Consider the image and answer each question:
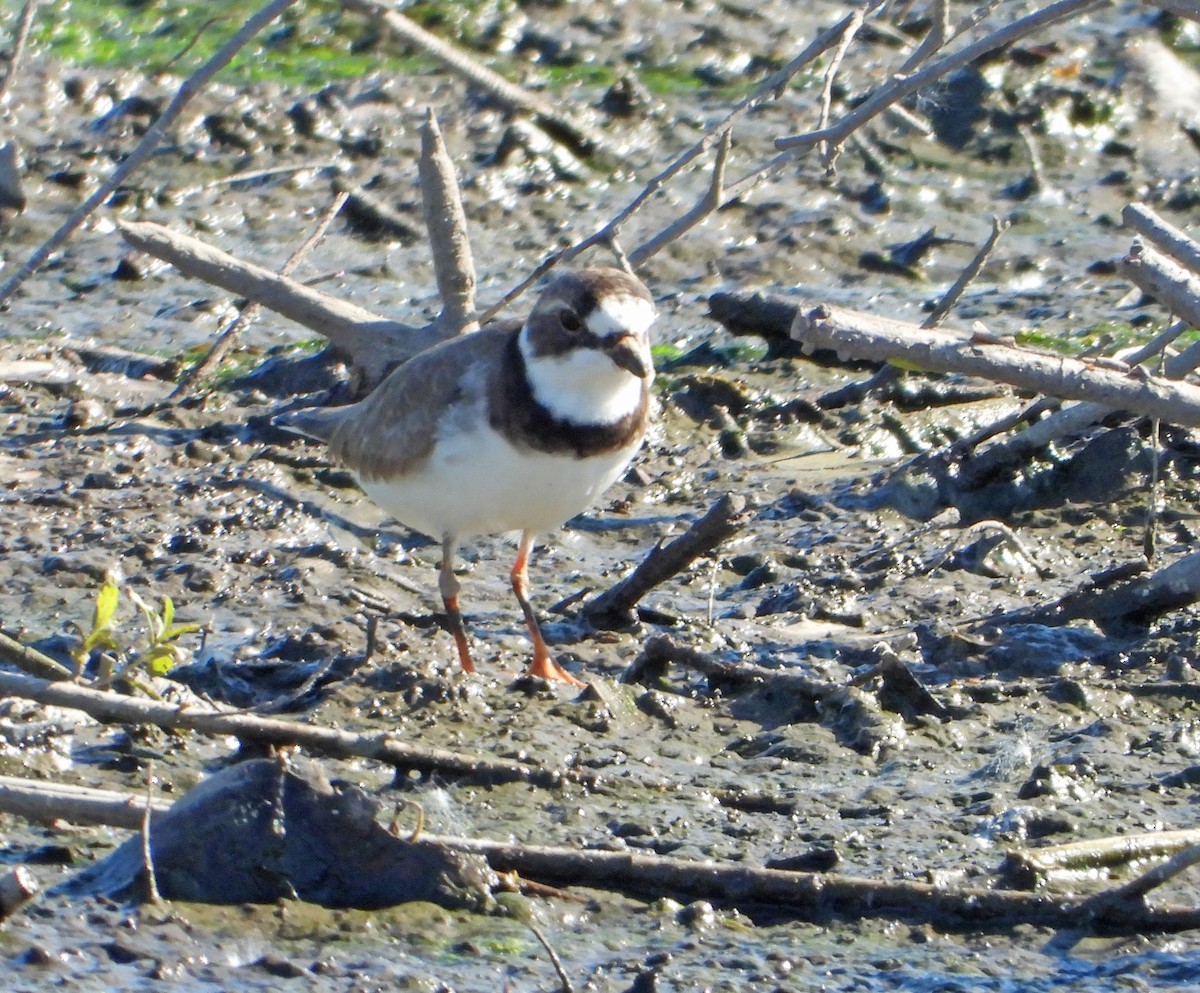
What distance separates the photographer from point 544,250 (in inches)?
384

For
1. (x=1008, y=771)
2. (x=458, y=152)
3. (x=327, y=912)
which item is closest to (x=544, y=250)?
(x=458, y=152)

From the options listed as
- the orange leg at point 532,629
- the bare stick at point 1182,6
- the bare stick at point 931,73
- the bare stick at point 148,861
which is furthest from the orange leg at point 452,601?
the bare stick at point 1182,6

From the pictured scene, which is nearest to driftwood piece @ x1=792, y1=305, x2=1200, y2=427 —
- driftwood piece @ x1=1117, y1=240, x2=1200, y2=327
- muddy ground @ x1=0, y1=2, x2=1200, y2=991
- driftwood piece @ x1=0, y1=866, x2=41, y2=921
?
driftwood piece @ x1=1117, y1=240, x2=1200, y2=327

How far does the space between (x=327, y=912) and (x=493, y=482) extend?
6.20ft

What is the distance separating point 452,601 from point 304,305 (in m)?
2.38

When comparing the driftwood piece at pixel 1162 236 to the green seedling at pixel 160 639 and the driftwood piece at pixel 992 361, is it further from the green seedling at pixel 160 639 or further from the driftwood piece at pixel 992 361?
the green seedling at pixel 160 639

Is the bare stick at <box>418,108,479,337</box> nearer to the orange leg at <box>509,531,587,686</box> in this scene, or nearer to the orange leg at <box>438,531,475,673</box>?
the orange leg at <box>509,531,587,686</box>

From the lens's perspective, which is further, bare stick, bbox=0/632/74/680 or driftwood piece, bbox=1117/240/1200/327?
bare stick, bbox=0/632/74/680

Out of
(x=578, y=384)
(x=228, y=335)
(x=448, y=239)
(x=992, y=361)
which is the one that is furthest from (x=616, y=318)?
(x=228, y=335)

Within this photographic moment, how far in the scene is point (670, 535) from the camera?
700 cm

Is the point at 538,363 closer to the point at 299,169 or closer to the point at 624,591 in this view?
the point at 624,591

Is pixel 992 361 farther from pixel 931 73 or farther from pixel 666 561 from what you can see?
pixel 666 561

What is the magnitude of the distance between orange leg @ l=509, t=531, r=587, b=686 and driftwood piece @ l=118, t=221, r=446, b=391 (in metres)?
1.51

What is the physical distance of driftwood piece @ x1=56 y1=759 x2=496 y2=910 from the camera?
406 centimetres
